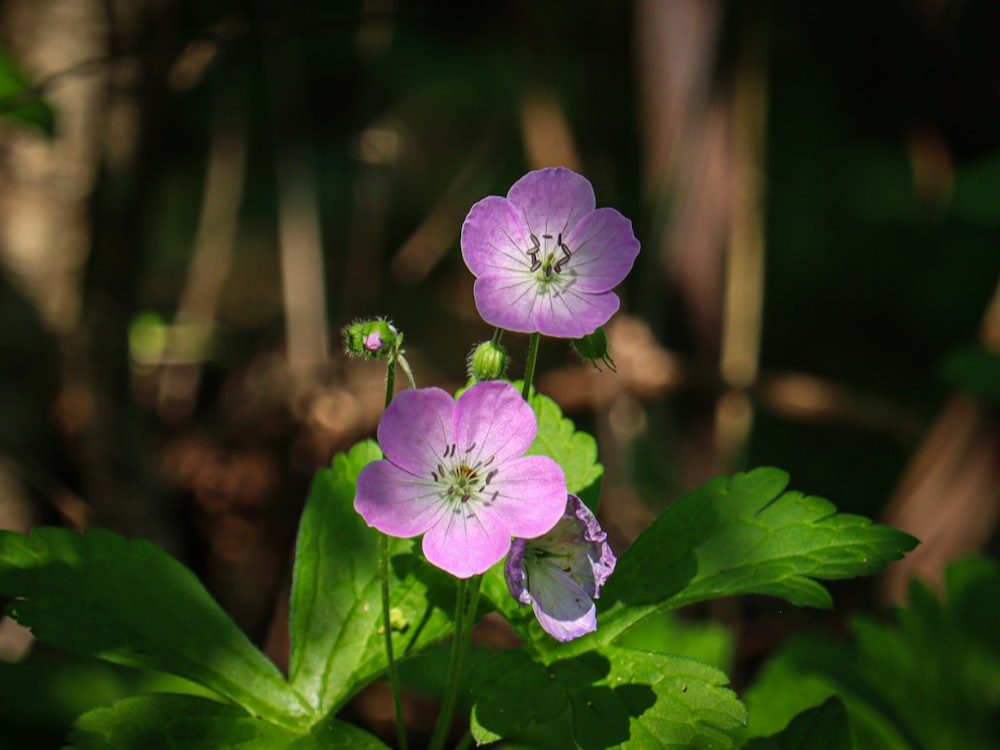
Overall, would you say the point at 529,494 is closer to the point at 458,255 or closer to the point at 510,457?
the point at 510,457

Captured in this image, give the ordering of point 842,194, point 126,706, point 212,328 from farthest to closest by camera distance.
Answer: point 842,194
point 212,328
point 126,706

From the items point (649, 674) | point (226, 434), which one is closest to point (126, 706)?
point (649, 674)

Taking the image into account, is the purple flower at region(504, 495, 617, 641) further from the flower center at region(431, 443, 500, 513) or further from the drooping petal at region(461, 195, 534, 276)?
the drooping petal at region(461, 195, 534, 276)

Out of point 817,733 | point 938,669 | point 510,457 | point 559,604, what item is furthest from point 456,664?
point 938,669

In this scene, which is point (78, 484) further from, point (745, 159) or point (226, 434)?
point (745, 159)

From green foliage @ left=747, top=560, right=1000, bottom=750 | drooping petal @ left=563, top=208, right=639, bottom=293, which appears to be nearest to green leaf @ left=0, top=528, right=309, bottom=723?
drooping petal @ left=563, top=208, right=639, bottom=293

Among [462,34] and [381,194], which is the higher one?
[462,34]

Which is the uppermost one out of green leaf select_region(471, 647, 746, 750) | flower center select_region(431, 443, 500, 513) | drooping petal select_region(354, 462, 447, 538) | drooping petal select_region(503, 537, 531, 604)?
flower center select_region(431, 443, 500, 513)
